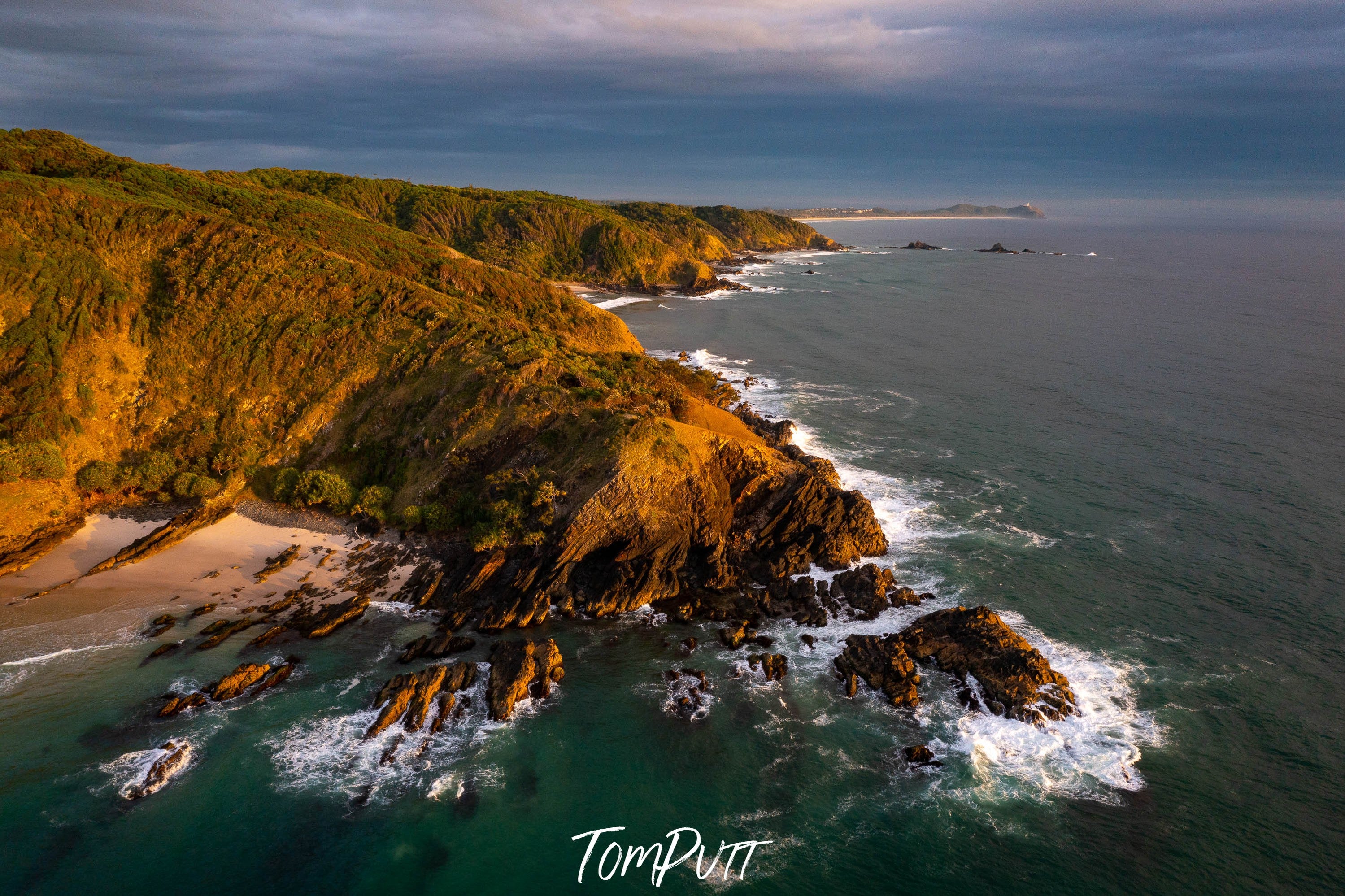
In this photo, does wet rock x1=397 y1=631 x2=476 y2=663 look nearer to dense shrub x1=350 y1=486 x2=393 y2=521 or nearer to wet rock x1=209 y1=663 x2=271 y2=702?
Answer: wet rock x1=209 y1=663 x2=271 y2=702

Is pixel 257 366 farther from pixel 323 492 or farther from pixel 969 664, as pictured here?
pixel 969 664

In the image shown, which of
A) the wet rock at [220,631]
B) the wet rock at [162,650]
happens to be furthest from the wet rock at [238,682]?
the wet rock at [162,650]

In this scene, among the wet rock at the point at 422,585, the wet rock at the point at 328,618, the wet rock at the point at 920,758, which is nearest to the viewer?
the wet rock at the point at 920,758

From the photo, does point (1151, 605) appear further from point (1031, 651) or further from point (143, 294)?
point (143, 294)

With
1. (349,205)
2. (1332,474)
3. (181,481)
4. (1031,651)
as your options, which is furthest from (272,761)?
(349,205)

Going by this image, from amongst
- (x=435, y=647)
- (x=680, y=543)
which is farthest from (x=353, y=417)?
(x=680, y=543)

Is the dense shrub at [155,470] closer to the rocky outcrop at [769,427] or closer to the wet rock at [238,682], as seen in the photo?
the wet rock at [238,682]

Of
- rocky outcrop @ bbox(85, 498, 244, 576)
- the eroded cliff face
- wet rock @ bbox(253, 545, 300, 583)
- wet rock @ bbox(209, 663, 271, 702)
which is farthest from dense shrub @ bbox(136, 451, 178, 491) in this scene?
the eroded cliff face
